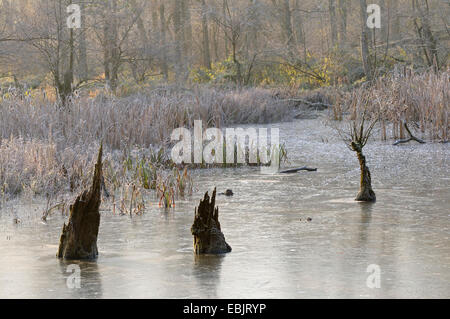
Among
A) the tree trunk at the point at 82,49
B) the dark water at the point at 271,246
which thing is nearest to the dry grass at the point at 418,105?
the dark water at the point at 271,246

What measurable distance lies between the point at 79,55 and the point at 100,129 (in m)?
9.72

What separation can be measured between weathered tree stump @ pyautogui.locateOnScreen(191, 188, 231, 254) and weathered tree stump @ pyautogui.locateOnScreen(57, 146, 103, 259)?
625mm

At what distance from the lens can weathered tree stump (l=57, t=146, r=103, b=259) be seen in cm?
437

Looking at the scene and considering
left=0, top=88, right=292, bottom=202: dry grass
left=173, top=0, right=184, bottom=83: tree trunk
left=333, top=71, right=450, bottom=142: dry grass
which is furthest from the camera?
left=173, top=0, right=184, bottom=83: tree trunk

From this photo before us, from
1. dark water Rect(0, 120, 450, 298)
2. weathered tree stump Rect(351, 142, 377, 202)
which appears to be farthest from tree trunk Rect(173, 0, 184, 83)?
weathered tree stump Rect(351, 142, 377, 202)

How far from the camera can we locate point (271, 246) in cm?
462

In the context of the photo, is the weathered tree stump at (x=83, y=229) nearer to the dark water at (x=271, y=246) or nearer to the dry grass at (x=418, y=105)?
the dark water at (x=271, y=246)

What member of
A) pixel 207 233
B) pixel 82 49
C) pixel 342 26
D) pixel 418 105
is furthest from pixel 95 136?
pixel 342 26

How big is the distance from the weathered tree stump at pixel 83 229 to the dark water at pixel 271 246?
0.11 m

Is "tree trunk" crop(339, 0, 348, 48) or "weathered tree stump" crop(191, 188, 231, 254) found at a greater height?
"tree trunk" crop(339, 0, 348, 48)

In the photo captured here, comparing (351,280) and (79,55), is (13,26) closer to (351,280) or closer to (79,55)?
(79,55)

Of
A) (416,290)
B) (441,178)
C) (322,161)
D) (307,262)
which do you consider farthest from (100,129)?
(416,290)

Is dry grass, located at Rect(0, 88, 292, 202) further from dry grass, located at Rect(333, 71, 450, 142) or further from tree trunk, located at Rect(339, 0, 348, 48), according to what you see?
tree trunk, located at Rect(339, 0, 348, 48)

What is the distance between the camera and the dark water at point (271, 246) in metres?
3.65
